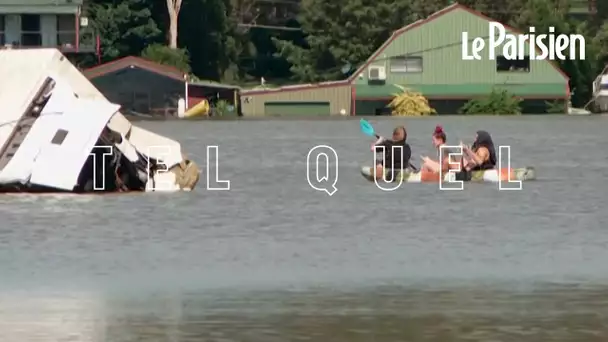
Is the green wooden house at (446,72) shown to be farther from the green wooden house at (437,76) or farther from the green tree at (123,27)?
the green tree at (123,27)

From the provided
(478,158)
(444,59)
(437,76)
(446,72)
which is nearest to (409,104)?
(437,76)

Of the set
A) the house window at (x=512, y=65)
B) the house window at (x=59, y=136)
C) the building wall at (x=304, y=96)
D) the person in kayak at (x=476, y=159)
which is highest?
the house window at (x=512, y=65)

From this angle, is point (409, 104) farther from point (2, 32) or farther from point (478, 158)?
point (478, 158)

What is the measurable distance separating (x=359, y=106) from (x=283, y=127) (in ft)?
46.8

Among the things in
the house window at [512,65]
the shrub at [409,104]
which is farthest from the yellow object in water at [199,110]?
the house window at [512,65]

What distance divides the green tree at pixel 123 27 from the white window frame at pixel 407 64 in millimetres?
16141

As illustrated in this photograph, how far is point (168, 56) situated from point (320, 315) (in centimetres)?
7833

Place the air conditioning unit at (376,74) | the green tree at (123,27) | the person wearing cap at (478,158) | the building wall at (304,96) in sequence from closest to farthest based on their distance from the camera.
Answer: the person wearing cap at (478,158) < the air conditioning unit at (376,74) < the building wall at (304,96) < the green tree at (123,27)

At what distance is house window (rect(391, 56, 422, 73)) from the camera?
91188 mm

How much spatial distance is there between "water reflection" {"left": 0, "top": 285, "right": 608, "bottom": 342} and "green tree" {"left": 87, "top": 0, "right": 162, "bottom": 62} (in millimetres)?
78808

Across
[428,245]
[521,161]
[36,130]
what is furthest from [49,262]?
[521,161]

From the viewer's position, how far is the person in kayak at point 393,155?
3581 centimetres

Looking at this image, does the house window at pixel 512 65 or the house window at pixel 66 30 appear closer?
the house window at pixel 66 30

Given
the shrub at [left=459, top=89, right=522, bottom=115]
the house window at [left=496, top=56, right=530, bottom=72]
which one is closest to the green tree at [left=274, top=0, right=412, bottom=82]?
the house window at [left=496, top=56, right=530, bottom=72]
